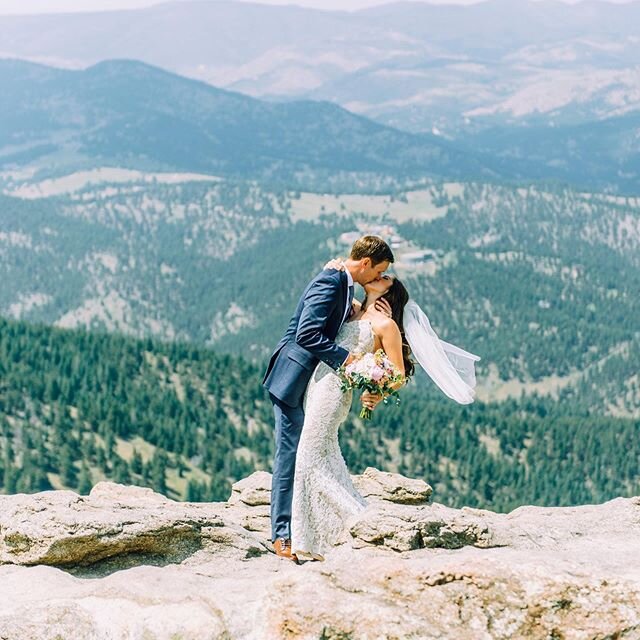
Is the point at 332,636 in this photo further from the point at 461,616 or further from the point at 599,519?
the point at 599,519

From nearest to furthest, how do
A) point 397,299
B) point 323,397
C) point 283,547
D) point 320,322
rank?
point 320,322 → point 323,397 → point 283,547 → point 397,299

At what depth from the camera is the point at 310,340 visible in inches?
840

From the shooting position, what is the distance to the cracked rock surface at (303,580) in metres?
16.4

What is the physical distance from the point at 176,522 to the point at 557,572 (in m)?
9.04

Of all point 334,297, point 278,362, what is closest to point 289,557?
point 278,362

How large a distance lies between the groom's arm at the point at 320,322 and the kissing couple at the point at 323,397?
4cm

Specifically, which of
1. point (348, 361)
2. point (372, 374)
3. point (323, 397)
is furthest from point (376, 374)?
point (323, 397)

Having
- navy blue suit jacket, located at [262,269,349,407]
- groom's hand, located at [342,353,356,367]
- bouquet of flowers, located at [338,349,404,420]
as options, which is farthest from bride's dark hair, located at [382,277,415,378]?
groom's hand, located at [342,353,356,367]

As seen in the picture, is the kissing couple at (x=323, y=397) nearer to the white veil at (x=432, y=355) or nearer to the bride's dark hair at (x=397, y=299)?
the bride's dark hair at (x=397, y=299)

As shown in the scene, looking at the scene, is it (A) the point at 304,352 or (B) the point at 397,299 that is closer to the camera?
(A) the point at 304,352

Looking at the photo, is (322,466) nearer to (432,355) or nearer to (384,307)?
(432,355)

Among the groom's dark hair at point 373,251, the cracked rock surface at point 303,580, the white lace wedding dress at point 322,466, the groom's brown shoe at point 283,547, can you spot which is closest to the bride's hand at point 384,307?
the white lace wedding dress at point 322,466

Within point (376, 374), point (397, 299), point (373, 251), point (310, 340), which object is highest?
point (373, 251)

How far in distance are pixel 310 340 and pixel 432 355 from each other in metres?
3.66
